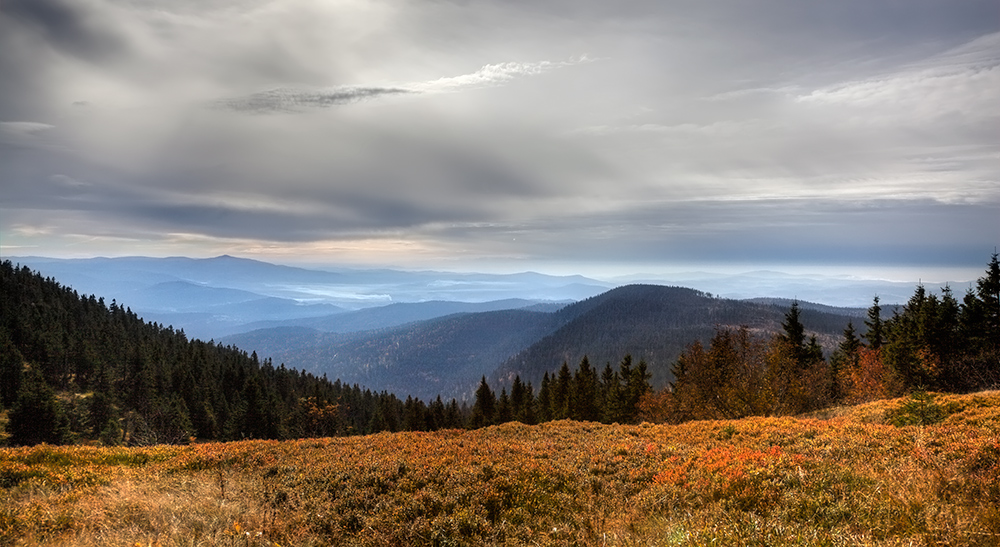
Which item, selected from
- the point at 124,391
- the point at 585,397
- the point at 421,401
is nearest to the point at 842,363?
the point at 585,397

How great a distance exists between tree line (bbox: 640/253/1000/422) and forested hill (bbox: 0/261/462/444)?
52648mm

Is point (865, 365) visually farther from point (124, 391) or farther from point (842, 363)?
point (124, 391)

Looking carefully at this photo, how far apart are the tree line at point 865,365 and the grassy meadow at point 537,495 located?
2820 cm

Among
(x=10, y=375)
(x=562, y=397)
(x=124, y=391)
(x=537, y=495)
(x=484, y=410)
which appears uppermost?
(x=537, y=495)

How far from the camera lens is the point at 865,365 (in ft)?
178

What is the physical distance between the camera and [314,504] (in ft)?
28.6

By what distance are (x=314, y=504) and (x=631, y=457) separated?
343 inches

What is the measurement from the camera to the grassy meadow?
247 inches

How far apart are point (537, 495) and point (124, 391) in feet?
366

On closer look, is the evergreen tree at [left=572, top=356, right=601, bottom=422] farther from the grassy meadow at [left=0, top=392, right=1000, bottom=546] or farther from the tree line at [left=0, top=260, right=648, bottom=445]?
the grassy meadow at [left=0, top=392, right=1000, bottom=546]

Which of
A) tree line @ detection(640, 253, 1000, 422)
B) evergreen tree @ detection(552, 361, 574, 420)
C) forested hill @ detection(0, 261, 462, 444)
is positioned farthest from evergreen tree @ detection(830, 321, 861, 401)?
forested hill @ detection(0, 261, 462, 444)

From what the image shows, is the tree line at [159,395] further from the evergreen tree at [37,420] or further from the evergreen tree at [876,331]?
the evergreen tree at [876,331]

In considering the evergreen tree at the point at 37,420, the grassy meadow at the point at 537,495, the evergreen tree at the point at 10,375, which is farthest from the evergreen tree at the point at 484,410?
the evergreen tree at the point at 10,375

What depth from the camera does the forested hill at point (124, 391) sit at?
209 ft
